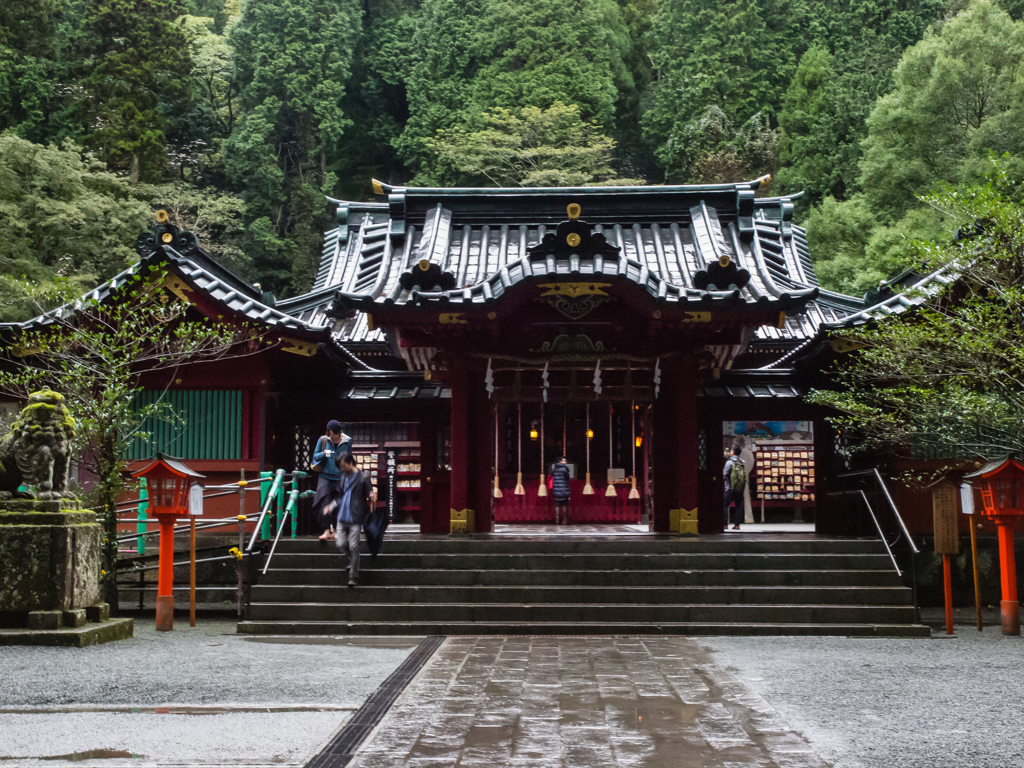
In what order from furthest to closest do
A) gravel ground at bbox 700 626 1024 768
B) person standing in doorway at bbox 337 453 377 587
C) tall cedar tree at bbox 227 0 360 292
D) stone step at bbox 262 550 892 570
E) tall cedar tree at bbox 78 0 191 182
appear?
1. tall cedar tree at bbox 227 0 360 292
2. tall cedar tree at bbox 78 0 191 182
3. stone step at bbox 262 550 892 570
4. person standing in doorway at bbox 337 453 377 587
5. gravel ground at bbox 700 626 1024 768

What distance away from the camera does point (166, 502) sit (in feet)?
33.7

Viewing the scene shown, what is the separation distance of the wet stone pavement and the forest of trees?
869 inches

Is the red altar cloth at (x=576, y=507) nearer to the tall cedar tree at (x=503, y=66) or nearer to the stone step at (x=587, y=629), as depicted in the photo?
the stone step at (x=587, y=629)

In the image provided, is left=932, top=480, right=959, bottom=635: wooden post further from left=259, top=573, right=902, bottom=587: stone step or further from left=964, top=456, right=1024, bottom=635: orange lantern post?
left=259, top=573, right=902, bottom=587: stone step

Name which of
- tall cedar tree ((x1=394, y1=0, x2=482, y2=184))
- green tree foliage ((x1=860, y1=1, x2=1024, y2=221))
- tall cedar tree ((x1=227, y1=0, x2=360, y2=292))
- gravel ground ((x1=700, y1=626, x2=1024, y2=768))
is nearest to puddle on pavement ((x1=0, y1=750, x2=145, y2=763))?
gravel ground ((x1=700, y1=626, x2=1024, y2=768))

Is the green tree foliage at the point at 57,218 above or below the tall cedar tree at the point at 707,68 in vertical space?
below

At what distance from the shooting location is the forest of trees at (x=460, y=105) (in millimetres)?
28375

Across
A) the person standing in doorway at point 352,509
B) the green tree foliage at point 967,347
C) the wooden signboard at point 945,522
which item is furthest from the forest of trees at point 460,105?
the person standing in doorway at point 352,509

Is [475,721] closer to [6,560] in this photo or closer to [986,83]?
[6,560]

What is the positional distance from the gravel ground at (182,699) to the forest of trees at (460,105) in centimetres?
2171

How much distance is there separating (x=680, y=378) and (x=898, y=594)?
14.2ft

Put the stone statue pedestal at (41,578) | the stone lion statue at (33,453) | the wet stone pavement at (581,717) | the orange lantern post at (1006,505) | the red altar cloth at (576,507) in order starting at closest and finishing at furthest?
the wet stone pavement at (581,717)
the stone statue pedestal at (41,578)
the stone lion statue at (33,453)
the orange lantern post at (1006,505)
the red altar cloth at (576,507)

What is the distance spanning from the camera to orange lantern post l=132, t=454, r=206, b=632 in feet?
33.3

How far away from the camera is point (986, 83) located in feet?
86.6
